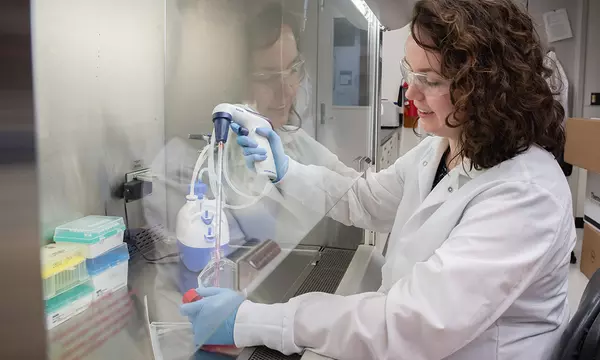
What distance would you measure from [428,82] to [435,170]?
261 millimetres

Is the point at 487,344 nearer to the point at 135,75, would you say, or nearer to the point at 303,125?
the point at 303,125

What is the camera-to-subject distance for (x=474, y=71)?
3.23ft

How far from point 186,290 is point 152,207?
1.13 ft

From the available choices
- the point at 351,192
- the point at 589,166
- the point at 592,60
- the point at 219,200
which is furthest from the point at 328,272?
the point at 592,60

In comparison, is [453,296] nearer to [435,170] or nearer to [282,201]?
[435,170]

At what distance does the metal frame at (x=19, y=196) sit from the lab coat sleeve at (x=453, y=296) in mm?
711

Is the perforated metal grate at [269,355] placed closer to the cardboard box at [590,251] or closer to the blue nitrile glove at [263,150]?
the blue nitrile glove at [263,150]

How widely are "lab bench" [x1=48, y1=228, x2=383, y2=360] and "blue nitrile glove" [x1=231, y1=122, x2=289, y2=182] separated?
28 centimetres

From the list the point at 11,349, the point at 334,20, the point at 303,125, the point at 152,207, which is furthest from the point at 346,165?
the point at 11,349

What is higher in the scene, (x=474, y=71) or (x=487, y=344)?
(x=474, y=71)

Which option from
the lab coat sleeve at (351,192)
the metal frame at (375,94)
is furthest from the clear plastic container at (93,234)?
the metal frame at (375,94)

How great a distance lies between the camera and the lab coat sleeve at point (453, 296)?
887mm

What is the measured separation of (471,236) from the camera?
91cm

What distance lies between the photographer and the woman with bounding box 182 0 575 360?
2.95 feet
